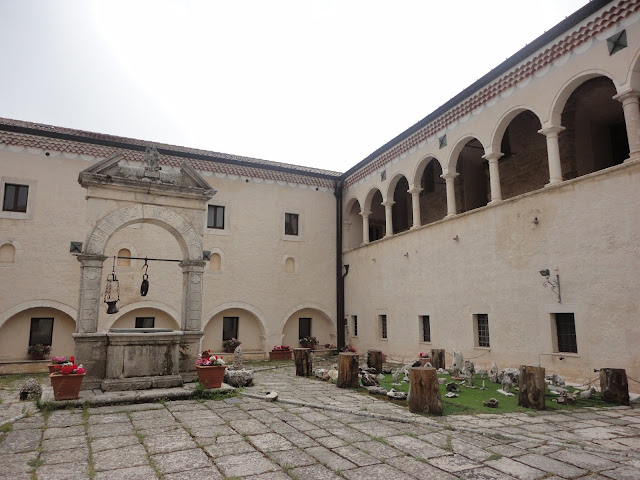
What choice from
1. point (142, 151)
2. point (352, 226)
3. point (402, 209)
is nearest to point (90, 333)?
point (142, 151)

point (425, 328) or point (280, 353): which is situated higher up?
point (425, 328)

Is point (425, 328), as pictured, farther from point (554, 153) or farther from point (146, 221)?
point (146, 221)

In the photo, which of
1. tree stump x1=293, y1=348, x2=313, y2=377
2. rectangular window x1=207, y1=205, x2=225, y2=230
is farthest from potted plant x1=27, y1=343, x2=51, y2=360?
tree stump x1=293, y1=348, x2=313, y2=377

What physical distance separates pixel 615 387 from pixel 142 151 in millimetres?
15631

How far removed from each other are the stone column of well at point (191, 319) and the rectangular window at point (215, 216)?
7707 millimetres

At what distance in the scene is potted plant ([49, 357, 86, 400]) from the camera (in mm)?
6863

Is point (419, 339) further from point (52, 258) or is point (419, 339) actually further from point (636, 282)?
point (52, 258)

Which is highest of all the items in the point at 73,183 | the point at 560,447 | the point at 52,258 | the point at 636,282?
the point at 73,183

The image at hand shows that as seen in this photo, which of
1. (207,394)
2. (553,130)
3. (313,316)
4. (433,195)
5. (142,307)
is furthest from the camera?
(313,316)

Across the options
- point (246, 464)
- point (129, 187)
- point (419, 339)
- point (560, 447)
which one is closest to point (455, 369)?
point (419, 339)

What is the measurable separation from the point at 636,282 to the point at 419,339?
276 inches

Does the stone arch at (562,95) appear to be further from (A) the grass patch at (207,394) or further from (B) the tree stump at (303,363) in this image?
(A) the grass patch at (207,394)

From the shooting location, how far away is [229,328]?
17000 millimetres

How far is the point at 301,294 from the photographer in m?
18.2
